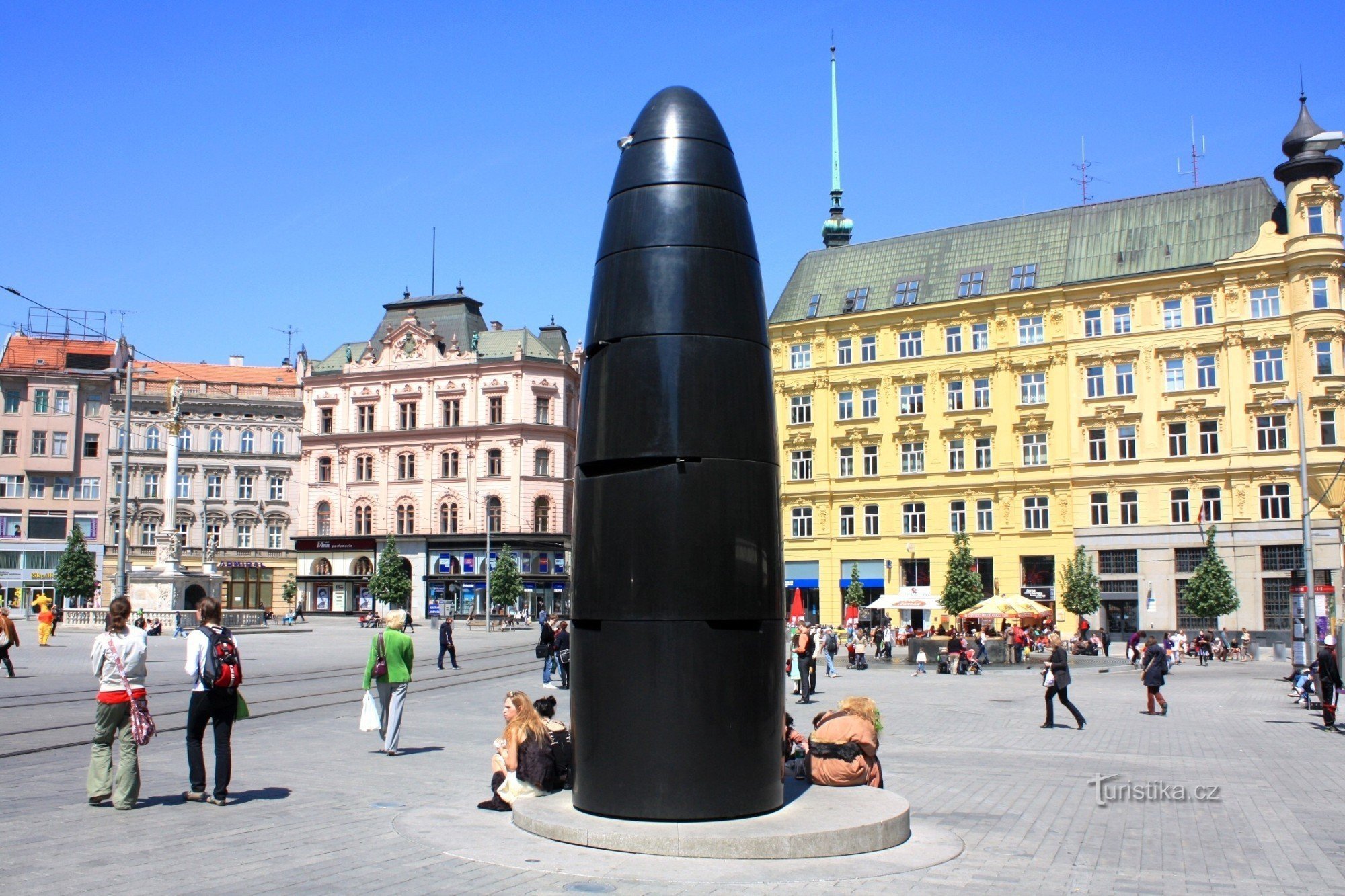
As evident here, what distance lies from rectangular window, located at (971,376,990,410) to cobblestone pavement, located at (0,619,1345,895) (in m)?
34.6

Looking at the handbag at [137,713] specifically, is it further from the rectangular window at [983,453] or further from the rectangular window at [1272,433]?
the rectangular window at [983,453]

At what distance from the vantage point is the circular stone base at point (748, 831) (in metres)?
8.16

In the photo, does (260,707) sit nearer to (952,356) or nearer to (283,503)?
(952,356)

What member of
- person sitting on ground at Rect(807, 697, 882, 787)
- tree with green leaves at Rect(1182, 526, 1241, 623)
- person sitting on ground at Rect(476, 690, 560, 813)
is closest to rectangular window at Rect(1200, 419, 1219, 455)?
tree with green leaves at Rect(1182, 526, 1241, 623)

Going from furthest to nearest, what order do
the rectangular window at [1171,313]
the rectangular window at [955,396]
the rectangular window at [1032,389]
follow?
the rectangular window at [955,396] → the rectangular window at [1032,389] → the rectangular window at [1171,313]

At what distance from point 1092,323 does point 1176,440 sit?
6.62m

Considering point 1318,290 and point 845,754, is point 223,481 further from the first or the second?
point 845,754

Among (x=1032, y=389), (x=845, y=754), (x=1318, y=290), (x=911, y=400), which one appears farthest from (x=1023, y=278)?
(x=845, y=754)

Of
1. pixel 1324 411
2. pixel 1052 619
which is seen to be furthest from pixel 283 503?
pixel 1324 411

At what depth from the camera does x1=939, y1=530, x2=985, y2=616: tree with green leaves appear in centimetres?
5091

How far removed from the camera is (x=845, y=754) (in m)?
10.3

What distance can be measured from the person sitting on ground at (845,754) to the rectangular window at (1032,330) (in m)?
48.0

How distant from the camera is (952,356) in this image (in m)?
57.3

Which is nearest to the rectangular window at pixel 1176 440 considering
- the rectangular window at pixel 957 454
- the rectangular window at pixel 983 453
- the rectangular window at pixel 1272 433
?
the rectangular window at pixel 1272 433
